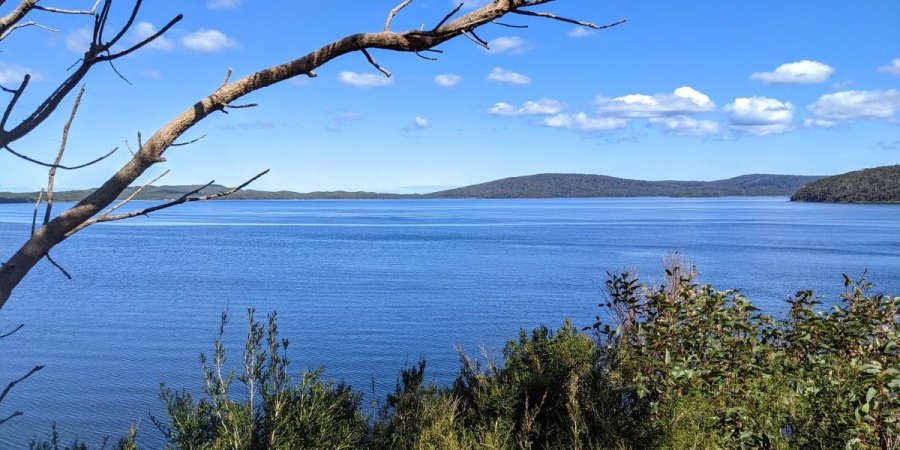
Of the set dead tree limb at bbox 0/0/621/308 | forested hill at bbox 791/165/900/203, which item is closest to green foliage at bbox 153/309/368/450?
dead tree limb at bbox 0/0/621/308

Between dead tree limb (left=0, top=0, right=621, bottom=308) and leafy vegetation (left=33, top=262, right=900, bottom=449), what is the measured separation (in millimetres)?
2236

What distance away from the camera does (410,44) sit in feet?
7.14

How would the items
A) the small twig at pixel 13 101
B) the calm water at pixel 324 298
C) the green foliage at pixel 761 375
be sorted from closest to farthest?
the small twig at pixel 13 101
the green foliage at pixel 761 375
the calm water at pixel 324 298

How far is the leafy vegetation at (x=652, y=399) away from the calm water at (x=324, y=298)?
8.21 m

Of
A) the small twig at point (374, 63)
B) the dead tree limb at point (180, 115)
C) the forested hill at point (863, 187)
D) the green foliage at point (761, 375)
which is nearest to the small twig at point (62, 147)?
the dead tree limb at point (180, 115)

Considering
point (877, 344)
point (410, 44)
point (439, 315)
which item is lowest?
point (439, 315)

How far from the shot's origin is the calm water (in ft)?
50.9

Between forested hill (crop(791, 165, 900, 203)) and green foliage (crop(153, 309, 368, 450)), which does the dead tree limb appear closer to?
green foliage (crop(153, 309, 368, 450))

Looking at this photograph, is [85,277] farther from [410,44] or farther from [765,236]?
[765,236]

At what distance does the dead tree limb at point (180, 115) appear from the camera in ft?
6.89

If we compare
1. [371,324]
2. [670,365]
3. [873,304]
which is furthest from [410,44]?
[371,324]

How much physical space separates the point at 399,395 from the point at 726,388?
2.66 meters

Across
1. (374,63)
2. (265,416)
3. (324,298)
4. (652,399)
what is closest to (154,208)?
(374,63)

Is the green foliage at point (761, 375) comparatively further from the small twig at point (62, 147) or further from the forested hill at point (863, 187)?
the forested hill at point (863, 187)
